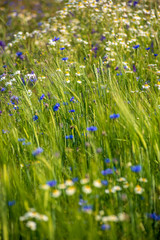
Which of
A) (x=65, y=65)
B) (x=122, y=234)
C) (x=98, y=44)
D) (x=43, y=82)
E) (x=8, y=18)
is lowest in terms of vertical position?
(x=122, y=234)

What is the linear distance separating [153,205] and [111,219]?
36cm

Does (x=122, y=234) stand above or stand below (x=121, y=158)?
below

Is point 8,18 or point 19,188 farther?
point 8,18

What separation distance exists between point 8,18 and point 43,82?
5233 millimetres

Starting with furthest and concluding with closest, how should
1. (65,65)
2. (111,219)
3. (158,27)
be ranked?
(158,27) < (65,65) < (111,219)

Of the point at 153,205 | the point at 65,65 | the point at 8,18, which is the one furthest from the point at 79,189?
the point at 8,18

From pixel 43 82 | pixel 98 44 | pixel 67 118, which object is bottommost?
pixel 67 118

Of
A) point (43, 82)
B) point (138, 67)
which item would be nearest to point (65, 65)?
point (43, 82)

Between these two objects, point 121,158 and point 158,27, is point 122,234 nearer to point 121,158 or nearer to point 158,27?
point 121,158

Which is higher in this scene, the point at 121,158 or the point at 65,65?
the point at 65,65

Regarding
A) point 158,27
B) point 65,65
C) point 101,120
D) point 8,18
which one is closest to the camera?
point 101,120

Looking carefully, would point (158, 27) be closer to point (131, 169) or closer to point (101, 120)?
point (101, 120)

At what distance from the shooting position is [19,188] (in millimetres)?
1348

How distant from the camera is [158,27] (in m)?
3.77
